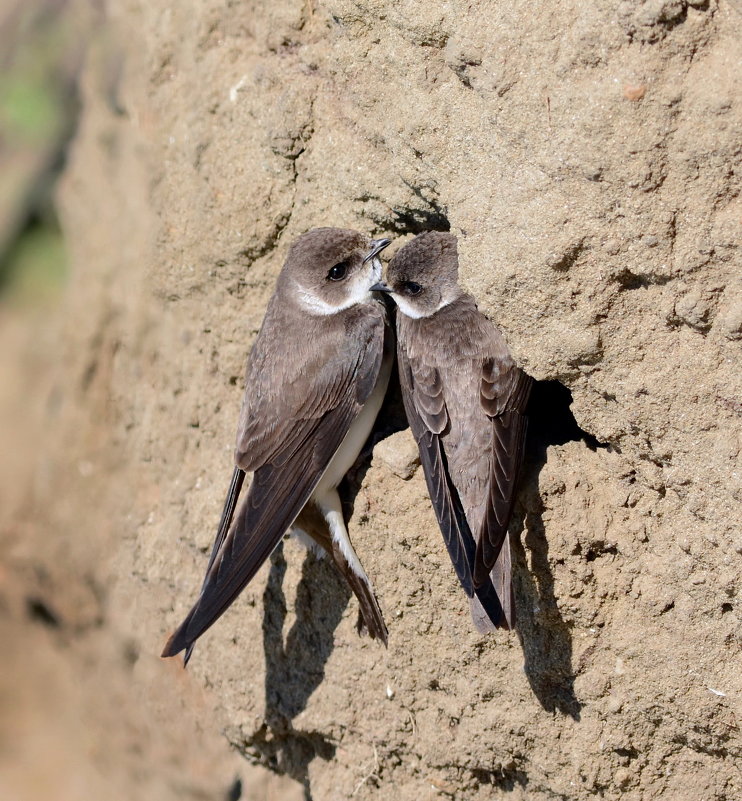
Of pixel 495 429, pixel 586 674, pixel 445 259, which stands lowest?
pixel 586 674

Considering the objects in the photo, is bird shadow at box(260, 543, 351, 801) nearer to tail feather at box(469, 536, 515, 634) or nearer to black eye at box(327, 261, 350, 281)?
tail feather at box(469, 536, 515, 634)

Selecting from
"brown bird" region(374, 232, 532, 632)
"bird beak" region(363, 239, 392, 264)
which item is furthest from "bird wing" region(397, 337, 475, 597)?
"bird beak" region(363, 239, 392, 264)

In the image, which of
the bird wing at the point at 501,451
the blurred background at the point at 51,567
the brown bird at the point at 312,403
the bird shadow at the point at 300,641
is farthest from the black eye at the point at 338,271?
the blurred background at the point at 51,567

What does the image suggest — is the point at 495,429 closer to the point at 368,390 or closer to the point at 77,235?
the point at 368,390

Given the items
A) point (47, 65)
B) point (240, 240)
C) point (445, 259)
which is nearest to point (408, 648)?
point (445, 259)

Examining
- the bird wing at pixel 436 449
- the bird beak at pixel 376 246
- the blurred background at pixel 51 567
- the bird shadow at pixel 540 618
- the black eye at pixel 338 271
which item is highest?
the bird beak at pixel 376 246

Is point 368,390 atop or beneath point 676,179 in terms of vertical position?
beneath

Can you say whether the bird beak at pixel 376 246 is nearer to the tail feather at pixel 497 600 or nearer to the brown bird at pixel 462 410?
the brown bird at pixel 462 410

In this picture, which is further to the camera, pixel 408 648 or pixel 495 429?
pixel 408 648
